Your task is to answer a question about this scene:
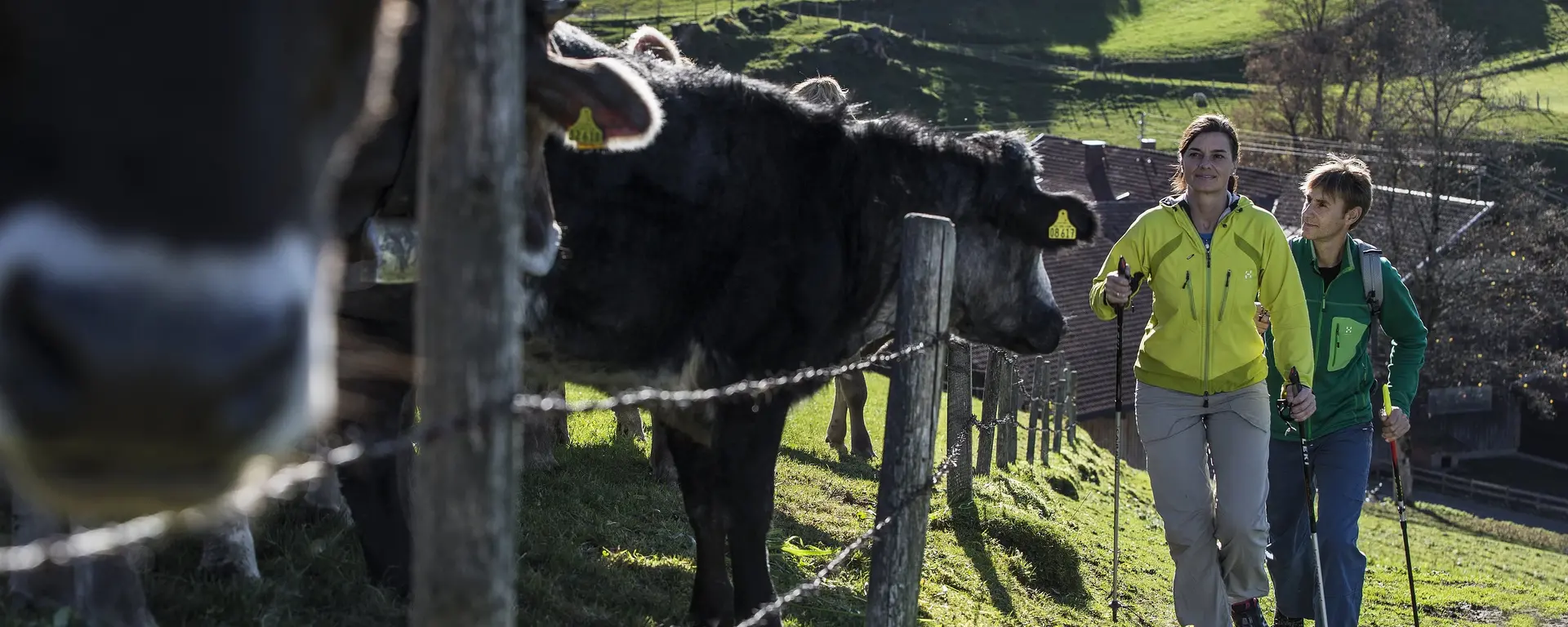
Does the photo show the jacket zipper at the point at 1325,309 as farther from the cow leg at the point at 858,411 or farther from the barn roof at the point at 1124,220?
the barn roof at the point at 1124,220

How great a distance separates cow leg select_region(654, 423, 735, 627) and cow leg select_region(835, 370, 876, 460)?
176 inches

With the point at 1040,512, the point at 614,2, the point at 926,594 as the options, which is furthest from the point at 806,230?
the point at 614,2

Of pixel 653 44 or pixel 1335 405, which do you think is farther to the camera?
pixel 653 44

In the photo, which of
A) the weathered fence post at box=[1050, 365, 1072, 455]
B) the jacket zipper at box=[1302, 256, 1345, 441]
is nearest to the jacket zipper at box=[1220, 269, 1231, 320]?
the jacket zipper at box=[1302, 256, 1345, 441]

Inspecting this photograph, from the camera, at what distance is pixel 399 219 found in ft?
12.4

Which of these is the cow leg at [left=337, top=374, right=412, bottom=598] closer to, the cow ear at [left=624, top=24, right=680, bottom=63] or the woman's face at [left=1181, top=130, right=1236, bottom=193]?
the cow ear at [left=624, top=24, right=680, bottom=63]

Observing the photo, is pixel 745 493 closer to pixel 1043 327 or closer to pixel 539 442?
pixel 1043 327

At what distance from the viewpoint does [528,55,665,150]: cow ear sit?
3.42m

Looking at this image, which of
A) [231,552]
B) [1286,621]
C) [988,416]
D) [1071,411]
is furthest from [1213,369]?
[1071,411]

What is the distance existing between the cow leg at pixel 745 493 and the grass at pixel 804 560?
0.36 m

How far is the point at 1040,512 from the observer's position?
388 inches

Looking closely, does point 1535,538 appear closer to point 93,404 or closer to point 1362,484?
point 1362,484

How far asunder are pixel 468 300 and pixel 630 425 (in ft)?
22.1

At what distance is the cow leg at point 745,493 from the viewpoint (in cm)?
501
